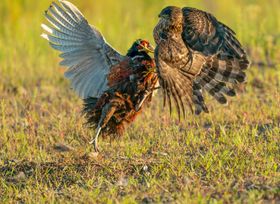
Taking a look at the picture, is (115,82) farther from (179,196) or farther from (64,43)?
(179,196)

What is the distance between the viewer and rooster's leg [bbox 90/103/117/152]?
719cm

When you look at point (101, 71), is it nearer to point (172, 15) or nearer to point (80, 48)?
point (80, 48)

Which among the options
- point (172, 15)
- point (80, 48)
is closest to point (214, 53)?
point (172, 15)

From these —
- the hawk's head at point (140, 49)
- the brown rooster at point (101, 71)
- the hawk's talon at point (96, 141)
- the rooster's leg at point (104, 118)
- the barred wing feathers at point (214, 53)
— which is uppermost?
the barred wing feathers at point (214, 53)

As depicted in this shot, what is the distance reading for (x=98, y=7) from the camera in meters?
15.3

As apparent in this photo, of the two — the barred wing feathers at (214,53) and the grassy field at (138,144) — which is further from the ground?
the barred wing feathers at (214,53)

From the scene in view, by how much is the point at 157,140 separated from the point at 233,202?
218 centimetres

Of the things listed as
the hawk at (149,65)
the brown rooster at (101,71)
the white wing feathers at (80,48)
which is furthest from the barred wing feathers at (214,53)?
the white wing feathers at (80,48)

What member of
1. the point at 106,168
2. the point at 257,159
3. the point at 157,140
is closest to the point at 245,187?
the point at 257,159

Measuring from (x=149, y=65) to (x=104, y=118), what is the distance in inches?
27.4

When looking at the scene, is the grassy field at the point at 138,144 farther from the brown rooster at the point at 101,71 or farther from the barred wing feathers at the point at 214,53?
the barred wing feathers at the point at 214,53

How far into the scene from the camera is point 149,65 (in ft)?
23.4

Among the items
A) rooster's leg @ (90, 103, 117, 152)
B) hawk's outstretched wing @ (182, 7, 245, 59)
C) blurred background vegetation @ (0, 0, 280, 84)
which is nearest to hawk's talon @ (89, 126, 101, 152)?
rooster's leg @ (90, 103, 117, 152)

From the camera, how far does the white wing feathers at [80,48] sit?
25.9 feet
